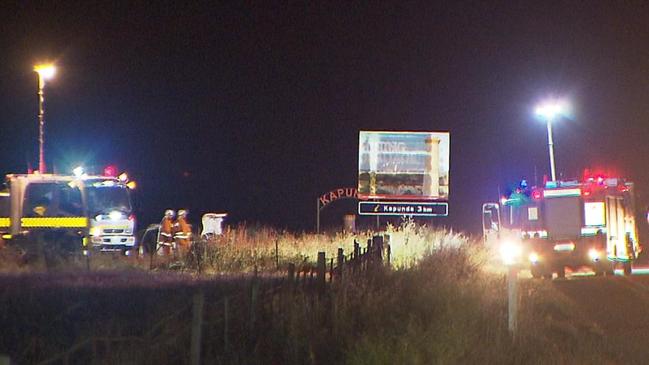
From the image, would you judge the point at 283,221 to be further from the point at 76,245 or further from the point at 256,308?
the point at 256,308

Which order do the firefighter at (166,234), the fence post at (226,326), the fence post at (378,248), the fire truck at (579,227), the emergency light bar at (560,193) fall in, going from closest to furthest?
the fence post at (226,326), the fence post at (378,248), the firefighter at (166,234), the fire truck at (579,227), the emergency light bar at (560,193)

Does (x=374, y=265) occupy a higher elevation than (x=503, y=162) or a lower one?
lower

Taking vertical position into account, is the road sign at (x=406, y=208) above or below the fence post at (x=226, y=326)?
above

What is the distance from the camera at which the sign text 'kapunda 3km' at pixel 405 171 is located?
3712 cm

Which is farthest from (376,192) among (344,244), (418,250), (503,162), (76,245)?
(503,162)

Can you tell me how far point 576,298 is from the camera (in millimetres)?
19969

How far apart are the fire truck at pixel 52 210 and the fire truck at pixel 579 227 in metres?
10.9

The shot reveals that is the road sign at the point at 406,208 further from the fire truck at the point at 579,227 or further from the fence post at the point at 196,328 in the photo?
the fence post at the point at 196,328

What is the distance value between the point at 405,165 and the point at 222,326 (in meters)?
25.3

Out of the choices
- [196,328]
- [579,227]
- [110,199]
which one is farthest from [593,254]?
[196,328]

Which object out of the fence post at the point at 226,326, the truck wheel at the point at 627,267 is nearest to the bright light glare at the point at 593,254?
the truck wheel at the point at 627,267

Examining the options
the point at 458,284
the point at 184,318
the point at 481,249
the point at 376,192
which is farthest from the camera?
the point at 376,192

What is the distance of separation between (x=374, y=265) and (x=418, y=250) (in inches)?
298

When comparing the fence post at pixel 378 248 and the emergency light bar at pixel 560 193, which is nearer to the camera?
the fence post at pixel 378 248
